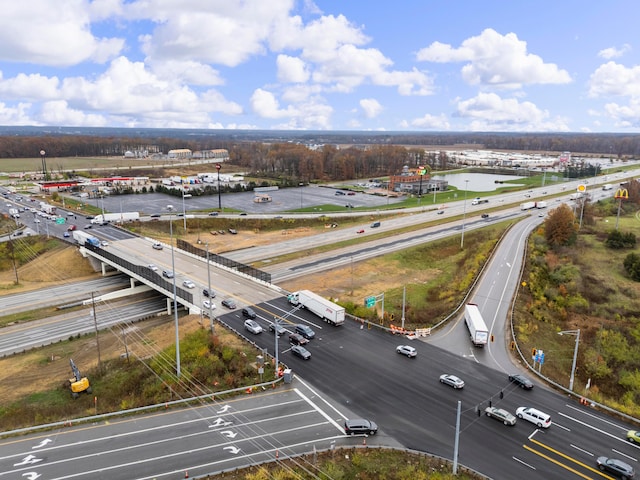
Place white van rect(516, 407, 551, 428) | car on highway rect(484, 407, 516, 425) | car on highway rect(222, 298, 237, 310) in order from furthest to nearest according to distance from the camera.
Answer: car on highway rect(222, 298, 237, 310)
car on highway rect(484, 407, 516, 425)
white van rect(516, 407, 551, 428)

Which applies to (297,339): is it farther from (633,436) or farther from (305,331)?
(633,436)

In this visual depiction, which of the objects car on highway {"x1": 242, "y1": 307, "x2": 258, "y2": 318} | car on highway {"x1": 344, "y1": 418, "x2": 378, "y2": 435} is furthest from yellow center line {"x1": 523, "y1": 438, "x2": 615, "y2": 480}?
car on highway {"x1": 242, "y1": 307, "x2": 258, "y2": 318}

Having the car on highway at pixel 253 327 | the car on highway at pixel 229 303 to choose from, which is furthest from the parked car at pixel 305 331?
the car on highway at pixel 229 303

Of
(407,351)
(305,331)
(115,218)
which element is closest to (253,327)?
(305,331)

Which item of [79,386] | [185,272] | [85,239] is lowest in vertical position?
[79,386]

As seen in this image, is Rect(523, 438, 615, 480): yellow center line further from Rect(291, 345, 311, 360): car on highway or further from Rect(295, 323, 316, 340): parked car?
Result: Rect(295, 323, 316, 340): parked car

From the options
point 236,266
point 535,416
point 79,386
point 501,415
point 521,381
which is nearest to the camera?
point 535,416
